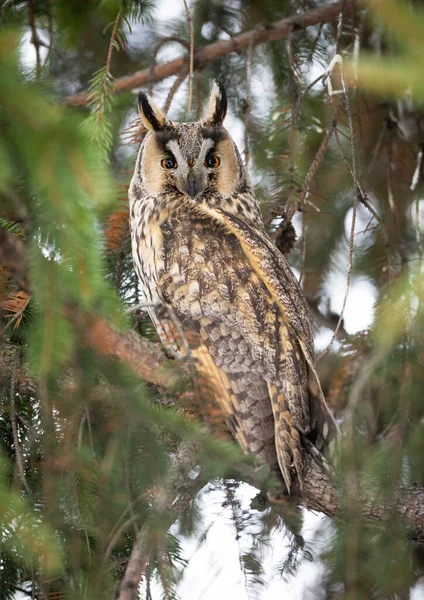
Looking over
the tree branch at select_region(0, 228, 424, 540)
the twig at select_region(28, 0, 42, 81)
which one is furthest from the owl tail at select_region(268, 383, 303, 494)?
the twig at select_region(28, 0, 42, 81)

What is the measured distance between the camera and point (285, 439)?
203 centimetres

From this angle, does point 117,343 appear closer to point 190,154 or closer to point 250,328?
point 250,328

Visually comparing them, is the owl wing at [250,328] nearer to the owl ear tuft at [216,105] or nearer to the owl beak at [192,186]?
the owl beak at [192,186]

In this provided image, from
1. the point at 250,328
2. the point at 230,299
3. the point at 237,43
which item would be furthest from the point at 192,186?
the point at 237,43

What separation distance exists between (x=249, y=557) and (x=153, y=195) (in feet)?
4.67

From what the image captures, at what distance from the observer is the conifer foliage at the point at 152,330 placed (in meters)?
1.06

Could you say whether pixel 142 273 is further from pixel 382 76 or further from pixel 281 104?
pixel 382 76

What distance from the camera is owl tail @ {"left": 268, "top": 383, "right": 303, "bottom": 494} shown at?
197 cm

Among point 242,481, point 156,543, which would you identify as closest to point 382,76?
point 156,543

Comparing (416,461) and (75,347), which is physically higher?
(75,347)

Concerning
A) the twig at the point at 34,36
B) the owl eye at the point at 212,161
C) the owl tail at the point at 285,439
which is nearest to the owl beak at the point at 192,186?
the owl eye at the point at 212,161

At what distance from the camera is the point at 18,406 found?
1.87 meters

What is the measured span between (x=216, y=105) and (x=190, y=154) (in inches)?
10.3

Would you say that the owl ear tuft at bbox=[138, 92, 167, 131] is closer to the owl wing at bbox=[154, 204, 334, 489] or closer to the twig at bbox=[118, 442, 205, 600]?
the owl wing at bbox=[154, 204, 334, 489]
